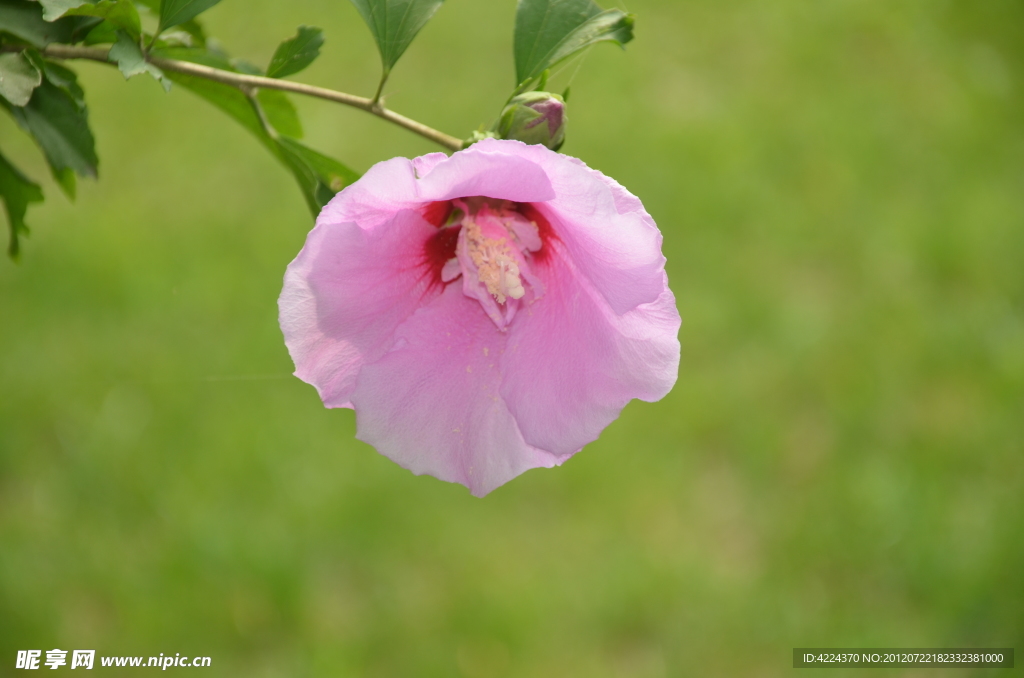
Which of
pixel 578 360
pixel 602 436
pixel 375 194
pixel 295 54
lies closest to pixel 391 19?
pixel 295 54

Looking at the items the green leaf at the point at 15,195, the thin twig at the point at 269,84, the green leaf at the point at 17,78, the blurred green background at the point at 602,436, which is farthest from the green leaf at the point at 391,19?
Answer: the blurred green background at the point at 602,436

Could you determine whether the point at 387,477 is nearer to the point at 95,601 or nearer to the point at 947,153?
the point at 95,601

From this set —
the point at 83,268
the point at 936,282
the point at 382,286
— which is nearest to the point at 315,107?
the point at 83,268

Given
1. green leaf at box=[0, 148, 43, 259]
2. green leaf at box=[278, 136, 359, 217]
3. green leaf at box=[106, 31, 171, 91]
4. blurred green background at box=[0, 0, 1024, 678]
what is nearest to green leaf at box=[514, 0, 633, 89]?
green leaf at box=[278, 136, 359, 217]

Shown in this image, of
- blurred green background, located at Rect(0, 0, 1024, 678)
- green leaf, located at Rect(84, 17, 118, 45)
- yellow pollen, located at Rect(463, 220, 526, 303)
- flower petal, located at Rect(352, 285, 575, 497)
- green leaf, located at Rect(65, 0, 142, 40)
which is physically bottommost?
blurred green background, located at Rect(0, 0, 1024, 678)

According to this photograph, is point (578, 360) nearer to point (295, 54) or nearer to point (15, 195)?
point (295, 54)

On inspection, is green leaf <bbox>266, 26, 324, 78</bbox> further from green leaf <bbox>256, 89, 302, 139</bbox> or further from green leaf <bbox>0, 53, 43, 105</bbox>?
green leaf <bbox>0, 53, 43, 105</bbox>
